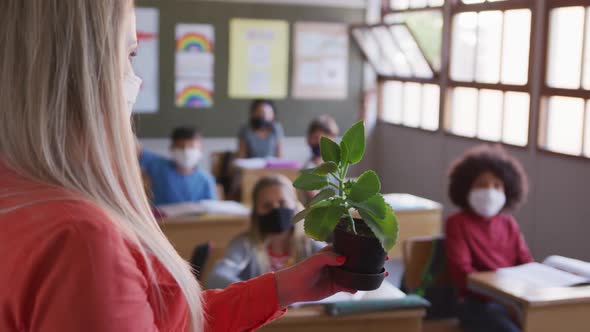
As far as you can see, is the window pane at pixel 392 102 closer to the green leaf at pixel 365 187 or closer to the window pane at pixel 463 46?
the window pane at pixel 463 46

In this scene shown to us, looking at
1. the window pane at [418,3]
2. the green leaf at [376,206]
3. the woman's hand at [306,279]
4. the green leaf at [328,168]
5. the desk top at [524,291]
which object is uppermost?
the window pane at [418,3]

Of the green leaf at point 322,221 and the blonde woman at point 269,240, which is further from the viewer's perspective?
the blonde woman at point 269,240

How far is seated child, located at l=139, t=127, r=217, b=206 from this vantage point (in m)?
4.94

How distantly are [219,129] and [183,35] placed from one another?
1099 mm

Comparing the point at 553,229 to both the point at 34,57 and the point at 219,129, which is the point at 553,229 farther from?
the point at 34,57

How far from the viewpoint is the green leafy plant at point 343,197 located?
1069 millimetres

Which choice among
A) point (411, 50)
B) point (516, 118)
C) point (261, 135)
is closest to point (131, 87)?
point (516, 118)

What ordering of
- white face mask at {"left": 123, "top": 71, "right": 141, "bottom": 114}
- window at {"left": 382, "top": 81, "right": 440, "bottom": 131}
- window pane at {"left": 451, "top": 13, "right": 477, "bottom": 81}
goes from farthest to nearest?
1. window at {"left": 382, "top": 81, "right": 440, "bottom": 131}
2. window pane at {"left": 451, "top": 13, "right": 477, "bottom": 81}
3. white face mask at {"left": 123, "top": 71, "right": 141, "bottom": 114}

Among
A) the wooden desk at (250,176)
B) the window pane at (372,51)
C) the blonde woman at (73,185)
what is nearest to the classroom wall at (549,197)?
the window pane at (372,51)

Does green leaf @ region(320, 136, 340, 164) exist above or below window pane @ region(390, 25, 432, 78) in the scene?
below

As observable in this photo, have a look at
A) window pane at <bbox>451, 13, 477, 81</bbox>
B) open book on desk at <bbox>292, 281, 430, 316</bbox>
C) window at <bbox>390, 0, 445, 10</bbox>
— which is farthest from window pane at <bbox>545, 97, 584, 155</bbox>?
open book on desk at <bbox>292, 281, 430, 316</bbox>

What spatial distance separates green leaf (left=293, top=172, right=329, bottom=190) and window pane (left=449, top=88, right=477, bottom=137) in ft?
17.8

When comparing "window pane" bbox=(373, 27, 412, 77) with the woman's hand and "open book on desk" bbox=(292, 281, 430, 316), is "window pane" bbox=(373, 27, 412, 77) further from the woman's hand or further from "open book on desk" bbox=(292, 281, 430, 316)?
the woman's hand

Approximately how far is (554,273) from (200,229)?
211 cm
